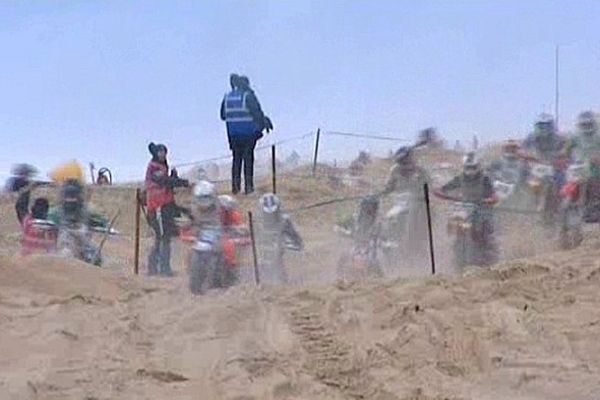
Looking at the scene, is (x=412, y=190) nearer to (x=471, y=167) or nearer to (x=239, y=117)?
(x=471, y=167)

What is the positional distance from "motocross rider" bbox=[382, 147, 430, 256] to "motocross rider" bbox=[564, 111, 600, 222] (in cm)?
160

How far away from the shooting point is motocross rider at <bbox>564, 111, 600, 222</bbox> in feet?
44.7

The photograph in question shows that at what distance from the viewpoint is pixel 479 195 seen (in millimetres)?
13695

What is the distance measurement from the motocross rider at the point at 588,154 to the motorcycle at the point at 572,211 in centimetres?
7

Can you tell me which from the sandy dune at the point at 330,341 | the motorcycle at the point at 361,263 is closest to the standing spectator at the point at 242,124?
the motorcycle at the point at 361,263

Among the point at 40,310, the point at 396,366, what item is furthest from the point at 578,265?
the point at 40,310

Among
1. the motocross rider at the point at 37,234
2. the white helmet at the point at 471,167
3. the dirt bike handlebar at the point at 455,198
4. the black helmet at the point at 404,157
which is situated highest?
the black helmet at the point at 404,157

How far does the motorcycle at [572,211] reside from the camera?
13.0 meters

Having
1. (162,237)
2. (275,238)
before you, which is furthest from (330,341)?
(162,237)

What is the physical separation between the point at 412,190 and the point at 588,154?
6.34 ft

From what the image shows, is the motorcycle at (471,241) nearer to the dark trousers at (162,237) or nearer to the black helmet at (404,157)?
the black helmet at (404,157)

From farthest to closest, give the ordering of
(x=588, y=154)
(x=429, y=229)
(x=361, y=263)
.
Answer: (x=588, y=154), (x=361, y=263), (x=429, y=229)

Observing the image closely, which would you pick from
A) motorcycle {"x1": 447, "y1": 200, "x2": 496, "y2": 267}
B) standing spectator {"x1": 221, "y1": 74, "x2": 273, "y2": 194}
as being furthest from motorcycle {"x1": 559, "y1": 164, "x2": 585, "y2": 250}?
standing spectator {"x1": 221, "y1": 74, "x2": 273, "y2": 194}

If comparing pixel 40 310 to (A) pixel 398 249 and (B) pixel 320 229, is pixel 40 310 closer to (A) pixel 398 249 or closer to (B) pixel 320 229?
(A) pixel 398 249
